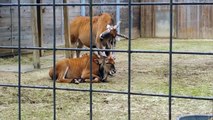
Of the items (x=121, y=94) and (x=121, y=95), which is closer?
(x=121, y=94)

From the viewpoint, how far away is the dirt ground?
5371 millimetres

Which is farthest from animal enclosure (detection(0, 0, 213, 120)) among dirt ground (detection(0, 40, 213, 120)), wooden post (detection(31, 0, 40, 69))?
wooden post (detection(31, 0, 40, 69))

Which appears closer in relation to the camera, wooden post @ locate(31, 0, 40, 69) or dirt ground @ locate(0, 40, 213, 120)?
dirt ground @ locate(0, 40, 213, 120)

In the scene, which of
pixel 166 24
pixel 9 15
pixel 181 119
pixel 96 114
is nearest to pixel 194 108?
pixel 96 114

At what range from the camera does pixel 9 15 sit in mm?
11336

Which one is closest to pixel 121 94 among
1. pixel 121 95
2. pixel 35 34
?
pixel 121 95

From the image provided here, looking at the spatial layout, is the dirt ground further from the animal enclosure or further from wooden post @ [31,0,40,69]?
wooden post @ [31,0,40,69]

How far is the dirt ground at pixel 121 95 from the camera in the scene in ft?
17.6

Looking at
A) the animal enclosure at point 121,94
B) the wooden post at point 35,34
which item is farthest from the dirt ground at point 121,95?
the wooden post at point 35,34

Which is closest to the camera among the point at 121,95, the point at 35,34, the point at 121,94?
the point at 121,94

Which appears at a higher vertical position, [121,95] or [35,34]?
[35,34]

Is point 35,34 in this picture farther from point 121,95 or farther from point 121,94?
point 121,94

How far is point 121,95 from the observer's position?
21.4 ft

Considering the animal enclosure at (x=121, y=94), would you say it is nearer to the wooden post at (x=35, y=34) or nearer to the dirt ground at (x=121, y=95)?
the dirt ground at (x=121, y=95)
